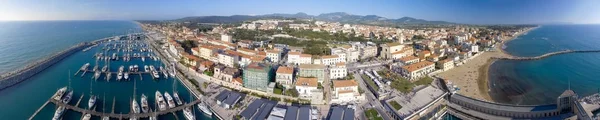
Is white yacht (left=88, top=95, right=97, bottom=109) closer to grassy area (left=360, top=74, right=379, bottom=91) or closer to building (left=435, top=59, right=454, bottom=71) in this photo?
grassy area (left=360, top=74, right=379, bottom=91)

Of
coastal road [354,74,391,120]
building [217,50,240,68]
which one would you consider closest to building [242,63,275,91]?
coastal road [354,74,391,120]

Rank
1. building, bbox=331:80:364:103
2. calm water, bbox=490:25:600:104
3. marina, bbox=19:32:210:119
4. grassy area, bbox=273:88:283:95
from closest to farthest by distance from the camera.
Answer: marina, bbox=19:32:210:119 < building, bbox=331:80:364:103 < grassy area, bbox=273:88:283:95 < calm water, bbox=490:25:600:104

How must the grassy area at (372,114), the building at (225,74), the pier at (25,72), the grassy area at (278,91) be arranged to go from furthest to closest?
the building at (225,74), the pier at (25,72), the grassy area at (278,91), the grassy area at (372,114)

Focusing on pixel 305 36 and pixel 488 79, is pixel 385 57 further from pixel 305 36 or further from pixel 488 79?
pixel 305 36

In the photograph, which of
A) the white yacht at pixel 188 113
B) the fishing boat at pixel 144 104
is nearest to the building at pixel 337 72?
the white yacht at pixel 188 113

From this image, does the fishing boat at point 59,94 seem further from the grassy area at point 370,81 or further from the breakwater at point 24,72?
the grassy area at point 370,81
